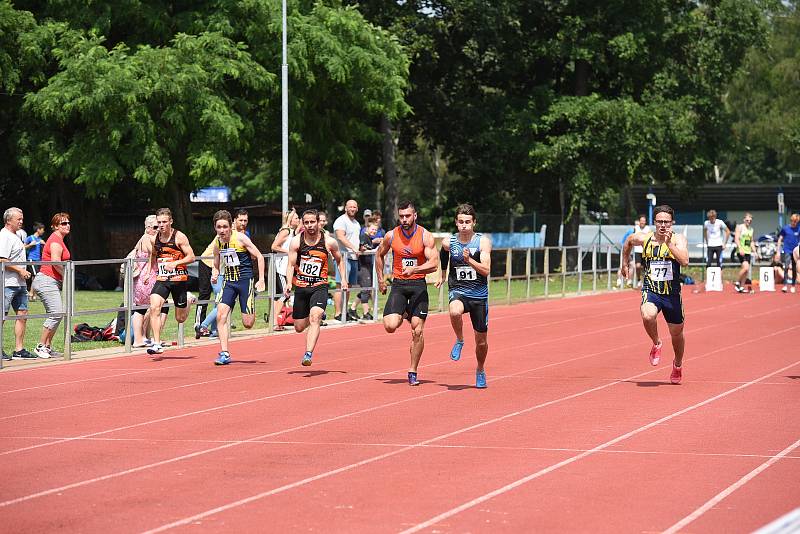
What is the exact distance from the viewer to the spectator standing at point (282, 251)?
21.0 m

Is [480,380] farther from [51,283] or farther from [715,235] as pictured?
[715,235]

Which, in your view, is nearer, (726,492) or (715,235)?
(726,492)

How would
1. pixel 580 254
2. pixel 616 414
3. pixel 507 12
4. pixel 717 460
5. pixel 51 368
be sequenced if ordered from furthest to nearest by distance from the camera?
pixel 507 12, pixel 580 254, pixel 51 368, pixel 616 414, pixel 717 460

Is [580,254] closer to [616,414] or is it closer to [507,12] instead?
[507,12]

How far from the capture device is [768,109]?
3118 inches

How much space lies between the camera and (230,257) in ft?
57.7

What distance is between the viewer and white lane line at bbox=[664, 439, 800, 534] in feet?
24.5

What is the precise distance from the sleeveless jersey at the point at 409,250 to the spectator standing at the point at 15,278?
4.76m

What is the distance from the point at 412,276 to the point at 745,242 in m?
21.9

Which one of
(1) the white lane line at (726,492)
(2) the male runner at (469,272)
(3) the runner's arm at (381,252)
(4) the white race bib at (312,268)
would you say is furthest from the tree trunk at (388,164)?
(1) the white lane line at (726,492)

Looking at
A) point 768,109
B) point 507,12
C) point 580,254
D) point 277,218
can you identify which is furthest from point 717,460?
point 768,109

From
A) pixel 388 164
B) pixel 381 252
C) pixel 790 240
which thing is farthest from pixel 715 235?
pixel 381 252

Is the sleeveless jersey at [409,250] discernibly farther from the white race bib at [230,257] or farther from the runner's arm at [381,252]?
the white race bib at [230,257]

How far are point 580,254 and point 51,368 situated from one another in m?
19.4
